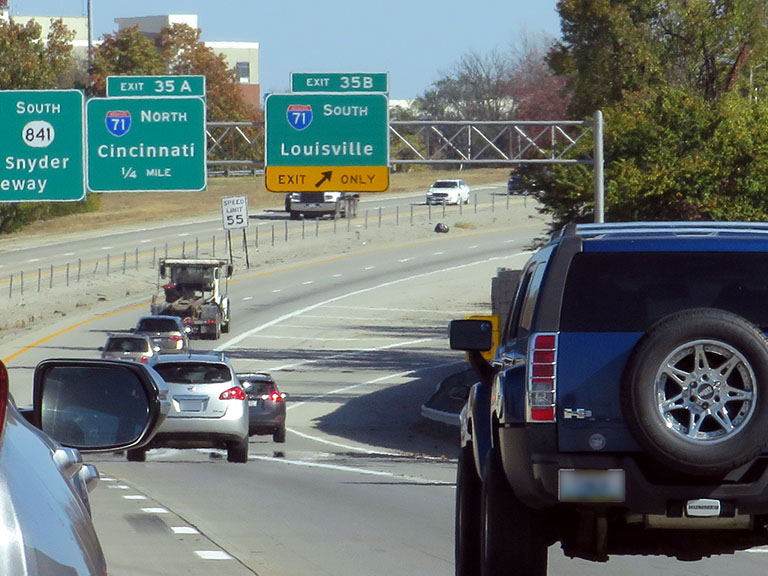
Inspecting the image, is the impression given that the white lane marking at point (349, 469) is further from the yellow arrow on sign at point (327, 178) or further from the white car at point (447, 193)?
the white car at point (447, 193)

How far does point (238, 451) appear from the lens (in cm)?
2470

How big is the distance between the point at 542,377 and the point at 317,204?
256 ft

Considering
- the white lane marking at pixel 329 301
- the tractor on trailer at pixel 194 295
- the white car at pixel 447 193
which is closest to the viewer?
the tractor on trailer at pixel 194 295

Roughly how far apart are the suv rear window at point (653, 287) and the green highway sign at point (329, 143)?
26597mm

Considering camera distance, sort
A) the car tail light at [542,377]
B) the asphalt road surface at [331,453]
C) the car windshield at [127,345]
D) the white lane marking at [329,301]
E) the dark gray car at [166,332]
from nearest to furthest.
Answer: the car tail light at [542,377] < the asphalt road surface at [331,453] < the car windshield at [127,345] < the dark gray car at [166,332] < the white lane marking at [329,301]

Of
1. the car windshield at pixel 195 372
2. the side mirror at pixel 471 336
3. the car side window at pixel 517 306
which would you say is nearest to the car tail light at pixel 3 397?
the car side window at pixel 517 306

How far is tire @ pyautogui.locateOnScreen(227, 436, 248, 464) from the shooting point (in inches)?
965

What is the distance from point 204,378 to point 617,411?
704 inches

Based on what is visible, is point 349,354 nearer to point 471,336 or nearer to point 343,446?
point 343,446

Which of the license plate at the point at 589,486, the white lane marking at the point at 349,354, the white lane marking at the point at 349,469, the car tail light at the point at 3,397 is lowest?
the white lane marking at the point at 349,354

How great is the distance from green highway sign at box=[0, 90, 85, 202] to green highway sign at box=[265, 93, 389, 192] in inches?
176

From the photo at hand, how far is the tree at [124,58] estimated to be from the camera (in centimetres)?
10150

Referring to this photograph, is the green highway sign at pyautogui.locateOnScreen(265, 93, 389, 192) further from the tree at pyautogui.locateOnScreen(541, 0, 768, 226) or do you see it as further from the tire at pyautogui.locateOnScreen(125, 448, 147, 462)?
the tire at pyautogui.locateOnScreen(125, 448, 147, 462)

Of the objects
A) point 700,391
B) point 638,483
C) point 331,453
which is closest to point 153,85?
point 331,453
